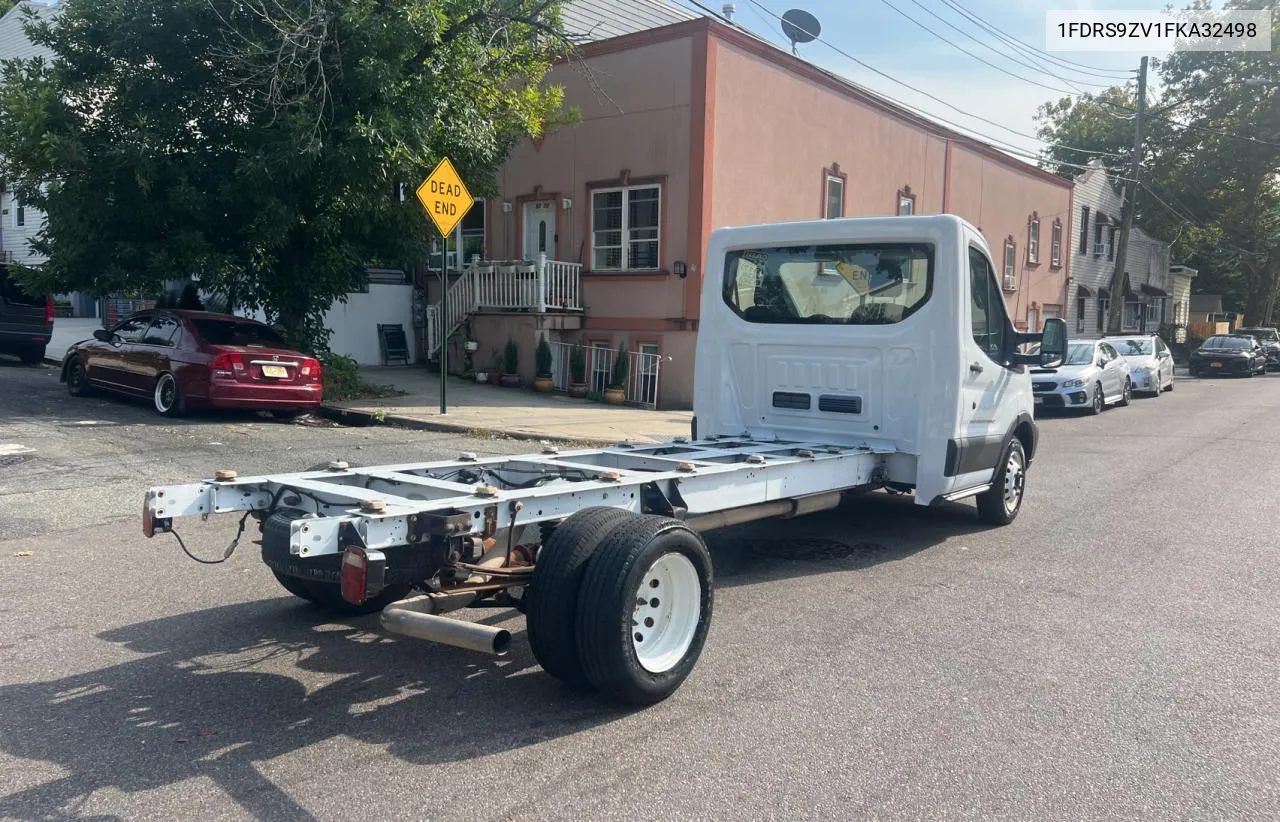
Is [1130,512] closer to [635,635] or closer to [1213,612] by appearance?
[1213,612]

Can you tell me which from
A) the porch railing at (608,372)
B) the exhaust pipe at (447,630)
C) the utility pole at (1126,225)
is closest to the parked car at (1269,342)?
the utility pole at (1126,225)

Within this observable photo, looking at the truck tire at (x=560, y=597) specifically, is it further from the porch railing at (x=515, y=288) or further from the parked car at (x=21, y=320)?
the parked car at (x=21, y=320)

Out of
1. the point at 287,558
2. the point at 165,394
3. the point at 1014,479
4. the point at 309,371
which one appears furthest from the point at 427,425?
the point at 287,558

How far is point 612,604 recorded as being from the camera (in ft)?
13.2

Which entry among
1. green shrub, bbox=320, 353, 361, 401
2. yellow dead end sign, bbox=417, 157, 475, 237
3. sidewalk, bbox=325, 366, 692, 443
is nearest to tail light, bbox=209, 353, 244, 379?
sidewalk, bbox=325, 366, 692, 443

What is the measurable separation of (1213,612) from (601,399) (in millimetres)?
12915

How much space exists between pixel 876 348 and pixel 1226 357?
31.6 meters

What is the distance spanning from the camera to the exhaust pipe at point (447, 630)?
3.88 metres

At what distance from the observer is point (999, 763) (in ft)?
12.7

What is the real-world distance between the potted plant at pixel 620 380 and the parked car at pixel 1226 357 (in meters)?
25.1

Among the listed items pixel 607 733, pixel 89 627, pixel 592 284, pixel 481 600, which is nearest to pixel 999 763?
pixel 607 733

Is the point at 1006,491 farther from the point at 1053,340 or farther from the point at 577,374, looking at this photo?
the point at 577,374

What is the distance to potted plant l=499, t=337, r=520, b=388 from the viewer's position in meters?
18.9

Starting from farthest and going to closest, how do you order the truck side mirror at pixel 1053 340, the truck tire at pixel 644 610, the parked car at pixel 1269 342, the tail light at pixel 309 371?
1. the parked car at pixel 1269 342
2. the tail light at pixel 309 371
3. the truck side mirror at pixel 1053 340
4. the truck tire at pixel 644 610
